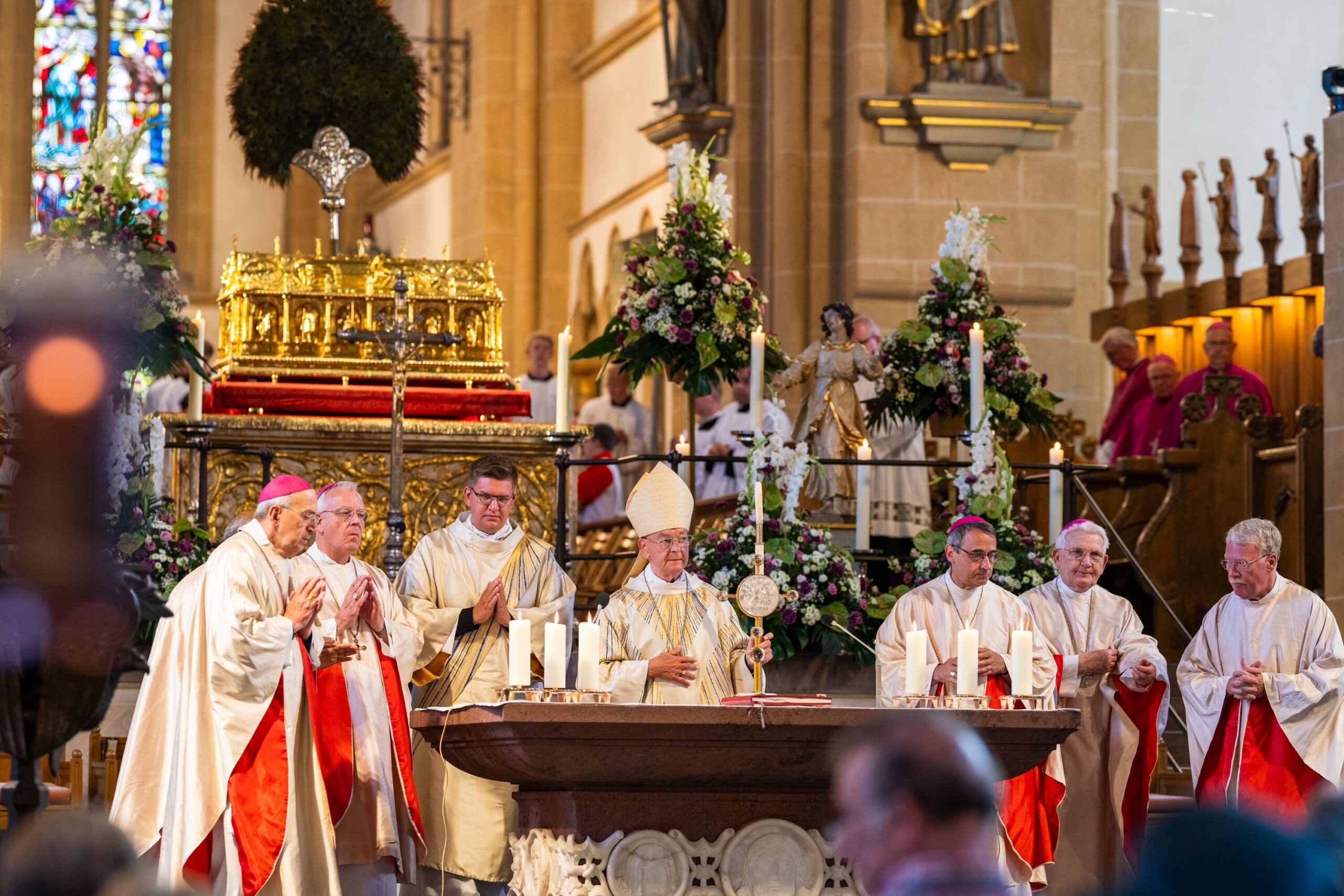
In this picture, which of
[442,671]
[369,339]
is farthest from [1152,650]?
[369,339]

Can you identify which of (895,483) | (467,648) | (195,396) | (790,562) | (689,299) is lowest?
(467,648)

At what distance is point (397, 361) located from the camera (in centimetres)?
909

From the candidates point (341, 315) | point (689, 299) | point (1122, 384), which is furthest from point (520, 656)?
point (1122, 384)

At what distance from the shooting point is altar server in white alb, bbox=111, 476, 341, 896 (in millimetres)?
7207

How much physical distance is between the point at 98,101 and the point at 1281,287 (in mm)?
15389

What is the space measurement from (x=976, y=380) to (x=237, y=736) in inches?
153

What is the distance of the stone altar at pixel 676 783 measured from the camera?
21.1 feet

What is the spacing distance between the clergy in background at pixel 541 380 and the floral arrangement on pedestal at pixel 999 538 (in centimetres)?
493

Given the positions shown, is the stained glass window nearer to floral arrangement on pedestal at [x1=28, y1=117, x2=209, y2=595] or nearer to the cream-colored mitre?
floral arrangement on pedestal at [x1=28, y1=117, x2=209, y2=595]

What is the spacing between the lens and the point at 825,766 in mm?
6668

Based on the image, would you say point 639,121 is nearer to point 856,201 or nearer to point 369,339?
point 856,201

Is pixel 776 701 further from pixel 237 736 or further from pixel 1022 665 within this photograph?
pixel 237 736

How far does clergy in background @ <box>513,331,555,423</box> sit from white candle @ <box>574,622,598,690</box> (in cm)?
763

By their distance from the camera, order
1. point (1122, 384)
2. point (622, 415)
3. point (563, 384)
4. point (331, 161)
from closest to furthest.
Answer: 1. point (563, 384)
2. point (331, 161)
3. point (1122, 384)
4. point (622, 415)
